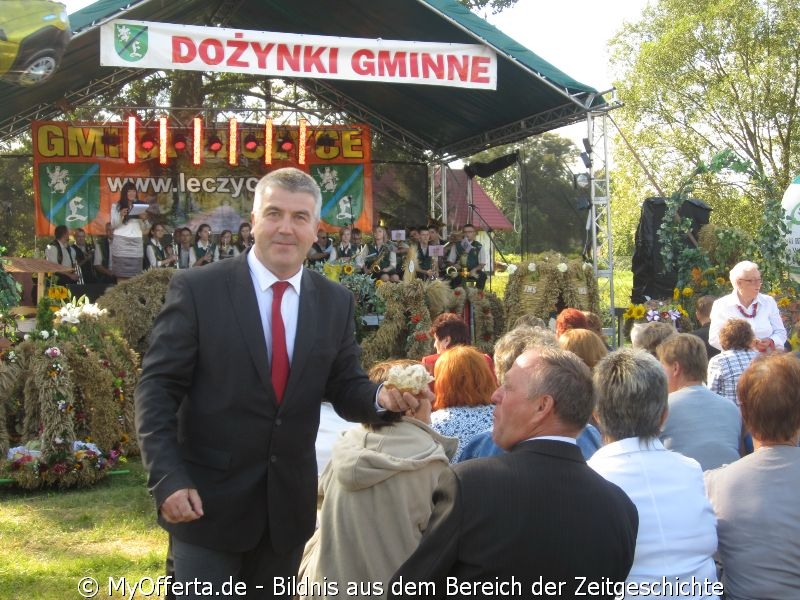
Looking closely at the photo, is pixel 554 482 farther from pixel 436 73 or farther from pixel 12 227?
pixel 12 227

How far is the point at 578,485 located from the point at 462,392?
1.85m

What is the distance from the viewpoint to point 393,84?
45.8 feet

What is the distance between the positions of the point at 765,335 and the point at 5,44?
6030mm

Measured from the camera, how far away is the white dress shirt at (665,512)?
97.9 inches

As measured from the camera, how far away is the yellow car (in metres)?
5.98

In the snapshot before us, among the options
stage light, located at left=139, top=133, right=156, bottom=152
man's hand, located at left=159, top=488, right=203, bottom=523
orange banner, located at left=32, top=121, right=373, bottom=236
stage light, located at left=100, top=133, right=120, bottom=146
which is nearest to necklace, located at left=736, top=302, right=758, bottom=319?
man's hand, located at left=159, top=488, right=203, bottom=523

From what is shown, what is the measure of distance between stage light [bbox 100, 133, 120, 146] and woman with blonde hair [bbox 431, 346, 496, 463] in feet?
41.3

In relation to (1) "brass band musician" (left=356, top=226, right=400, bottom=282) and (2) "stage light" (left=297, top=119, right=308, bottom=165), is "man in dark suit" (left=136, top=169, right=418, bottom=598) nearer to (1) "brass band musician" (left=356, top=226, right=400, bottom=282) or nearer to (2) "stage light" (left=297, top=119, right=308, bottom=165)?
(1) "brass band musician" (left=356, top=226, right=400, bottom=282)

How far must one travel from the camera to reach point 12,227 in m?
17.5

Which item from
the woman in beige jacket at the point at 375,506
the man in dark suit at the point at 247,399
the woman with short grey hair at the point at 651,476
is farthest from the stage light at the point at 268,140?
the woman with short grey hair at the point at 651,476

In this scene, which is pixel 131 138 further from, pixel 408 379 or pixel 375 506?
pixel 408 379

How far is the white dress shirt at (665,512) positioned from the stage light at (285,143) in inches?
537

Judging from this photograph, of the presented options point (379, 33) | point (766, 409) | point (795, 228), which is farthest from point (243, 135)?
point (766, 409)

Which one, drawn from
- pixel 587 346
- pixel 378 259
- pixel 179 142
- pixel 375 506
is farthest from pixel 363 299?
pixel 375 506
